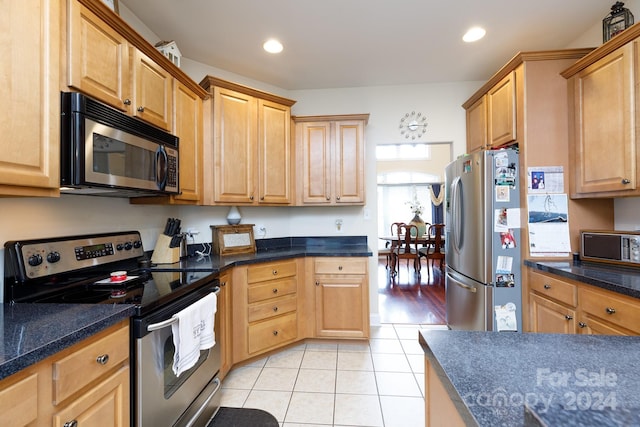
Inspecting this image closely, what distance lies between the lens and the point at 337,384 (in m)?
2.03

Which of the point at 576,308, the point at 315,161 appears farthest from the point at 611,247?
the point at 315,161

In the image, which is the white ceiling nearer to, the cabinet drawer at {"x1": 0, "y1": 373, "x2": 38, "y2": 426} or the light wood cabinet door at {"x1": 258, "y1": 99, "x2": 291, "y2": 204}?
the light wood cabinet door at {"x1": 258, "y1": 99, "x2": 291, "y2": 204}

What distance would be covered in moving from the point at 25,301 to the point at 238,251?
149 cm

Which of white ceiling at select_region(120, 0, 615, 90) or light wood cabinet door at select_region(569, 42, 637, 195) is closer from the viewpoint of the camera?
light wood cabinet door at select_region(569, 42, 637, 195)

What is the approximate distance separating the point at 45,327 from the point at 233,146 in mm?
1812

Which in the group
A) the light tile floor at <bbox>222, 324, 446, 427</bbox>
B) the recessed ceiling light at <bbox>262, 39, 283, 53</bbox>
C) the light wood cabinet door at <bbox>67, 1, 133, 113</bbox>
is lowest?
the light tile floor at <bbox>222, 324, 446, 427</bbox>

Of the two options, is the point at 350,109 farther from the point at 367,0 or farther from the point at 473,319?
the point at 473,319

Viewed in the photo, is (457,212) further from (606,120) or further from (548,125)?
(606,120)

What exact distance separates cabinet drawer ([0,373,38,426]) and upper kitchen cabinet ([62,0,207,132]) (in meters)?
1.14

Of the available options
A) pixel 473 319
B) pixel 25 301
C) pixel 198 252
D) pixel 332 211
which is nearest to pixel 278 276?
pixel 198 252

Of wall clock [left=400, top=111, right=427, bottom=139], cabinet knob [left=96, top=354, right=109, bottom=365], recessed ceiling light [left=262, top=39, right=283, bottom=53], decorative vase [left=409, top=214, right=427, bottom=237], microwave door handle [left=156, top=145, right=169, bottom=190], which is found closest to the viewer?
cabinet knob [left=96, top=354, right=109, bottom=365]

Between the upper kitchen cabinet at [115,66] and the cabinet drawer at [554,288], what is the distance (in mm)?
2765

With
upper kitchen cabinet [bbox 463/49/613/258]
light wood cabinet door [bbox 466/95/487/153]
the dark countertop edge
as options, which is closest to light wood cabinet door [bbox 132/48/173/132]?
the dark countertop edge

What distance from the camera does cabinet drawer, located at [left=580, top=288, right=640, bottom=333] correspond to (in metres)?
1.31
